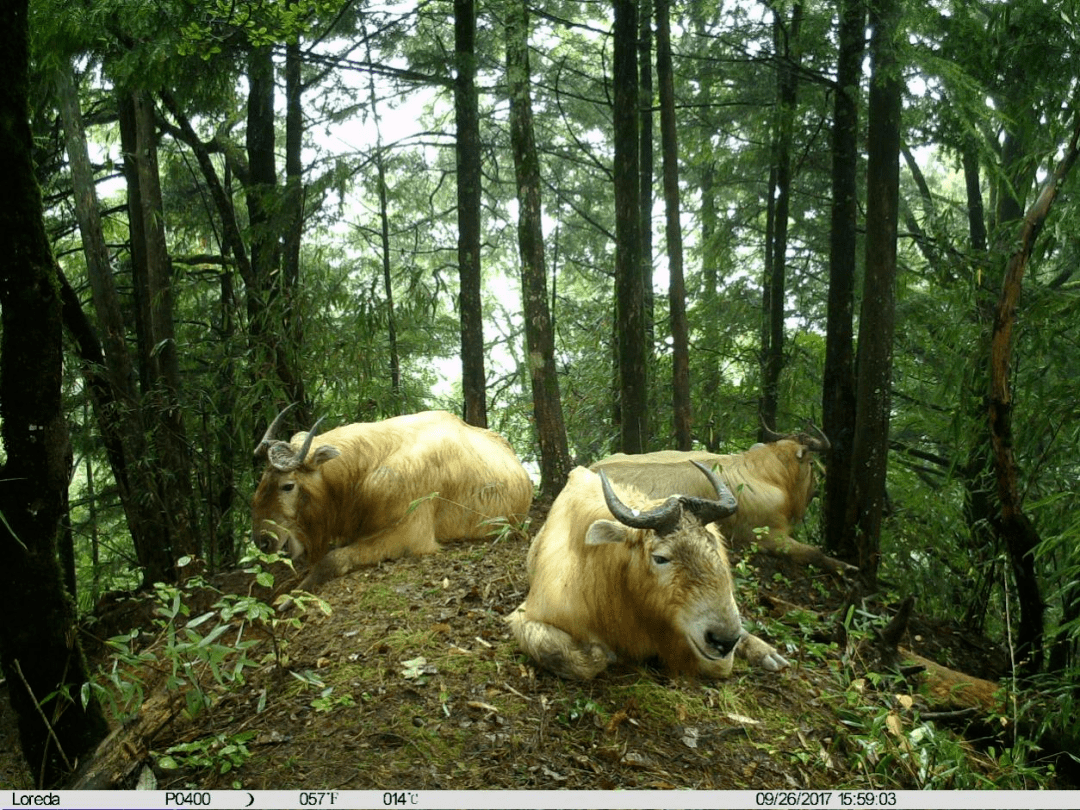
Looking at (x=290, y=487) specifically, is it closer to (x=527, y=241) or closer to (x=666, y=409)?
(x=527, y=241)

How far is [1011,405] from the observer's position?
5.98 metres

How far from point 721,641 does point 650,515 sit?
0.70 metres

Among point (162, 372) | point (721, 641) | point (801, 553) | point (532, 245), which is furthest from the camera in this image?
point (162, 372)

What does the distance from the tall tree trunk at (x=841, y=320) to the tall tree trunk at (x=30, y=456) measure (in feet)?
19.5

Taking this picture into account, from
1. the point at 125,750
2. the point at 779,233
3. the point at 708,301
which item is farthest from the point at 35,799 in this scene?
the point at 708,301

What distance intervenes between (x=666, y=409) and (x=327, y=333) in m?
4.23

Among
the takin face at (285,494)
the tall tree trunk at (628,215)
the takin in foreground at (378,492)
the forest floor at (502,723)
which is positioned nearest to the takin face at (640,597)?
the forest floor at (502,723)

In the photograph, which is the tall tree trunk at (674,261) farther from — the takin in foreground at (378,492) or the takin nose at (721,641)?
the takin nose at (721,641)

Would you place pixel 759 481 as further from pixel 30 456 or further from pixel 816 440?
pixel 30 456

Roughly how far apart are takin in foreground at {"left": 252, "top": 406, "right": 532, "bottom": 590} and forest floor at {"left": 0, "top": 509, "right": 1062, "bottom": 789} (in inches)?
53.7

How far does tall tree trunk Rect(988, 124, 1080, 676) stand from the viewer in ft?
18.7

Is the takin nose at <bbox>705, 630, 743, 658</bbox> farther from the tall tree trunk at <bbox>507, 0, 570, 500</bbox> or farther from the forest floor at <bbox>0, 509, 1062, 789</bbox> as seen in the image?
the tall tree trunk at <bbox>507, 0, 570, 500</bbox>

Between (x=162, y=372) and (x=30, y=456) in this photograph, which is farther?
(x=162, y=372)

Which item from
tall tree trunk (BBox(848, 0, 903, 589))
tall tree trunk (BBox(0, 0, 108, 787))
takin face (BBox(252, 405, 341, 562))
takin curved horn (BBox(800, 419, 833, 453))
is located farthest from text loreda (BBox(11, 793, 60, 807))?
takin curved horn (BBox(800, 419, 833, 453))
